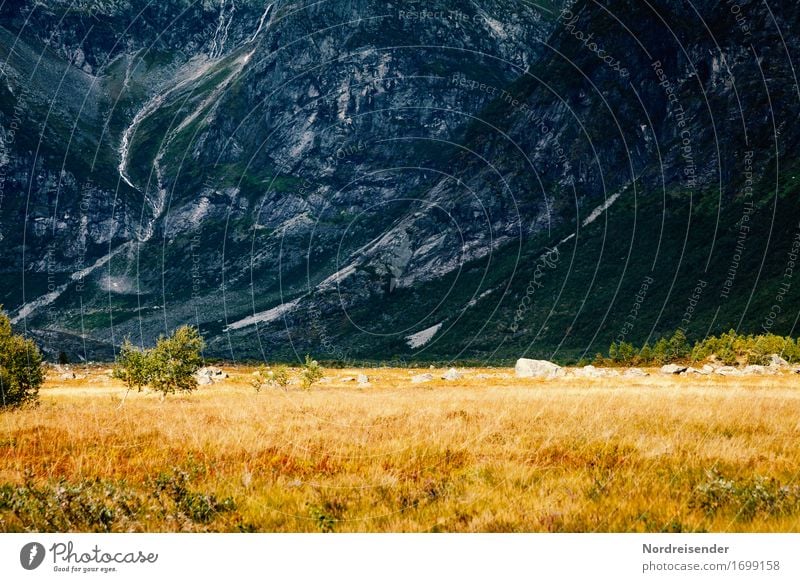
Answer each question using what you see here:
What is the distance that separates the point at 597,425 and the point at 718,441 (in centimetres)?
251

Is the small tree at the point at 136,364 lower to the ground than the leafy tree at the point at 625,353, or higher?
higher

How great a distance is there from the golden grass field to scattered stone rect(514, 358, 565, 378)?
222 feet

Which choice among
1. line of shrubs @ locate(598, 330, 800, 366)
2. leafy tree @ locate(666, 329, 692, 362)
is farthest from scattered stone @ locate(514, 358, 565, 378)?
leafy tree @ locate(666, 329, 692, 362)

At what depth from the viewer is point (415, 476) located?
8820 mm

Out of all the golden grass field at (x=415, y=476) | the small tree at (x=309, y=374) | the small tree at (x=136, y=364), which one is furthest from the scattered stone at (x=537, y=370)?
the golden grass field at (x=415, y=476)

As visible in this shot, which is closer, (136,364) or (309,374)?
(136,364)

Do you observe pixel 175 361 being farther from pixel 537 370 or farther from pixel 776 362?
pixel 776 362

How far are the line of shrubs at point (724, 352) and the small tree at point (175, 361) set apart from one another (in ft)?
197

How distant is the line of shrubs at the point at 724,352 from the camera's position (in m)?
91.4

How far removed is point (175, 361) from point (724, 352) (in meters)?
92.1

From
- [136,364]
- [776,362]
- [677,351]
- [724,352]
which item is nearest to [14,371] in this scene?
[136,364]

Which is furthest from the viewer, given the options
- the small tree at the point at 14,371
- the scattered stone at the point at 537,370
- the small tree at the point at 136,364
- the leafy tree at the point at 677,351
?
the leafy tree at the point at 677,351

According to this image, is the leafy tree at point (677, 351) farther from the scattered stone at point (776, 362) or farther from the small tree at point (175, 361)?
the small tree at point (175, 361)
